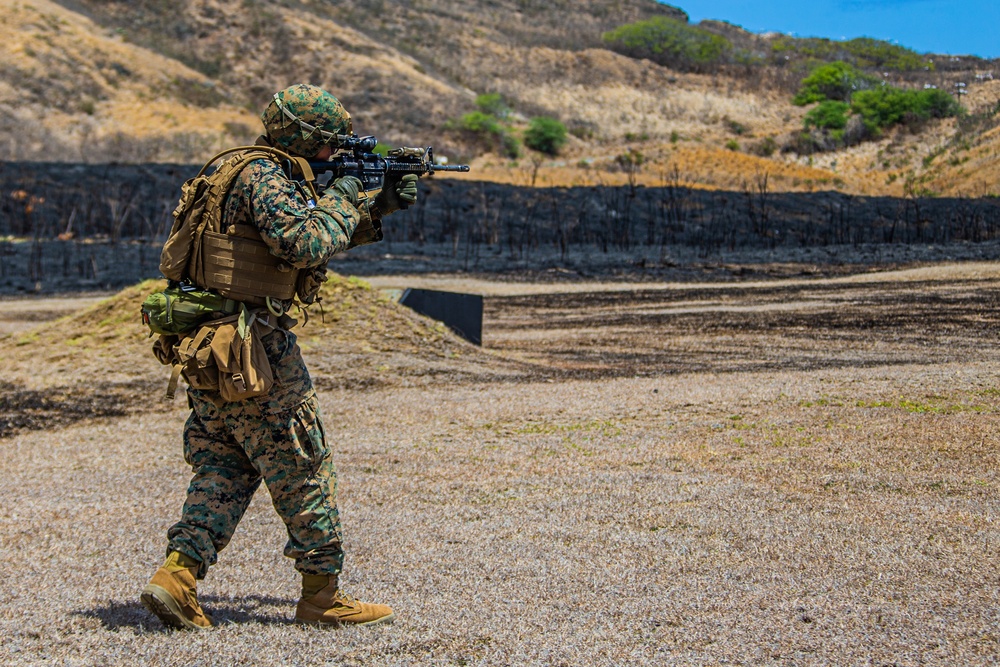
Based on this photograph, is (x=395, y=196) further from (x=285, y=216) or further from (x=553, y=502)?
(x=553, y=502)

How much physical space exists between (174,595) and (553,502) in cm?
277

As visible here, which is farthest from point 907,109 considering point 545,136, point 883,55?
A: point 883,55

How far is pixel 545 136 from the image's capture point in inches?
2343

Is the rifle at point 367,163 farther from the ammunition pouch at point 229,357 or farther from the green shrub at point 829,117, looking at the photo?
the green shrub at point 829,117

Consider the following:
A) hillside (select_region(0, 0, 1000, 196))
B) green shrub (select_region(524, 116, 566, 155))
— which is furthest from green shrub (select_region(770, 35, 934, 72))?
green shrub (select_region(524, 116, 566, 155))

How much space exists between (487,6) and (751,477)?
93.5 meters

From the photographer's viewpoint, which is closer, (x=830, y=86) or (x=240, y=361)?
(x=240, y=361)

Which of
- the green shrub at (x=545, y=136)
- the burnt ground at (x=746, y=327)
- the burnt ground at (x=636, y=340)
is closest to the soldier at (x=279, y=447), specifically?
the burnt ground at (x=636, y=340)

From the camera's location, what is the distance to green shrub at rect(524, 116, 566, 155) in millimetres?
59562

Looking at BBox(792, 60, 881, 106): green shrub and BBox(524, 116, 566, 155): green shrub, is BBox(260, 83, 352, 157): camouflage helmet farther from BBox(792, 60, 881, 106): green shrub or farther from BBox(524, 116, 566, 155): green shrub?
BBox(792, 60, 881, 106): green shrub

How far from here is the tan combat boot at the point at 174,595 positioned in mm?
3486

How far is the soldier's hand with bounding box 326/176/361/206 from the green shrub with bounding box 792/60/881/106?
74955mm

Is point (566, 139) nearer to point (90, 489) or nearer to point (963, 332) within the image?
point (963, 332)

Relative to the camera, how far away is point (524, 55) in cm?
7850
